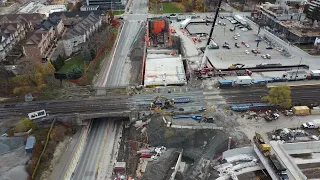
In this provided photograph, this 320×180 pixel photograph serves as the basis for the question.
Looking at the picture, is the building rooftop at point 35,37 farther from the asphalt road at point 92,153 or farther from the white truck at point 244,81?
the white truck at point 244,81

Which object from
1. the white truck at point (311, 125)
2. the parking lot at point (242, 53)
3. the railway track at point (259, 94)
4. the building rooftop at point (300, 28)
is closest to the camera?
the white truck at point (311, 125)

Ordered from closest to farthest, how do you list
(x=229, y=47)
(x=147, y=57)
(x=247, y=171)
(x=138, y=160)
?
1. (x=247, y=171)
2. (x=138, y=160)
3. (x=147, y=57)
4. (x=229, y=47)

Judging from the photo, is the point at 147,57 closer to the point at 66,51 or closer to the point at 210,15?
the point at 66,51

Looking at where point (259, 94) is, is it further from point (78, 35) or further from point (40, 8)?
point (40, 8)

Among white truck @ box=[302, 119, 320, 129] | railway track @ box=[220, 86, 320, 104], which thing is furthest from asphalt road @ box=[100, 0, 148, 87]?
white truck @ box=[302, 119, 320, 129]

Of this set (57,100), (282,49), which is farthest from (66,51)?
(282,49)

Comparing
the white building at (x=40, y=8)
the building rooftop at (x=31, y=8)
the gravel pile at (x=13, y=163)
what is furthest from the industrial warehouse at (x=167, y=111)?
the building rooftop at (x=31, y=8)
